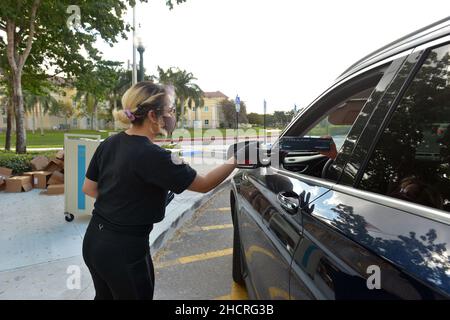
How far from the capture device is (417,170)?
4.00ft

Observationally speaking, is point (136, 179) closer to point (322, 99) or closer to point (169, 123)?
point (169, 123)

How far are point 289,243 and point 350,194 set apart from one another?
0.36m

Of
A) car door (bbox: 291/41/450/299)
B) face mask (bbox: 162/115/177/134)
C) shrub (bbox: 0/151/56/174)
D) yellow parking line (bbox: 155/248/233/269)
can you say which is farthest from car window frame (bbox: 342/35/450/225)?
shrub (bbox: 0/151/56/174)

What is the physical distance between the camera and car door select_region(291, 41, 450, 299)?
36.5 inches

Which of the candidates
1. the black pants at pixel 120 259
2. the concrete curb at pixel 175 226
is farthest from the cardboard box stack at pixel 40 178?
the black pants at pixel 120 259

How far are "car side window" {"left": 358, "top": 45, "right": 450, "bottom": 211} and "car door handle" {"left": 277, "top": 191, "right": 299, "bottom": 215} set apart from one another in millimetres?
348

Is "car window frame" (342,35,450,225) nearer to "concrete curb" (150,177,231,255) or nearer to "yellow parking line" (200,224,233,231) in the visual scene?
"concrete curb" (150,177,231,255)

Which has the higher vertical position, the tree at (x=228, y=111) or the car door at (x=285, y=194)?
the tree at (x=228, y=111)

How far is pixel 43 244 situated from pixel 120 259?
113 inches

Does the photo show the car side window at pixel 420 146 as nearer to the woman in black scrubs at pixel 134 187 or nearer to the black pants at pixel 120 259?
the woman in black scrubs at pixel 134 187

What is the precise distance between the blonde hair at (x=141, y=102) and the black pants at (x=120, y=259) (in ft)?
1.79

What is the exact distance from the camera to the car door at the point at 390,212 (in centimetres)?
93

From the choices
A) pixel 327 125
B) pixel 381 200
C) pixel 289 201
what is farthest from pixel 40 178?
pixel 381 200

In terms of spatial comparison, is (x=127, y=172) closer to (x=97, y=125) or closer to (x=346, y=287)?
(x=346, y=287)
